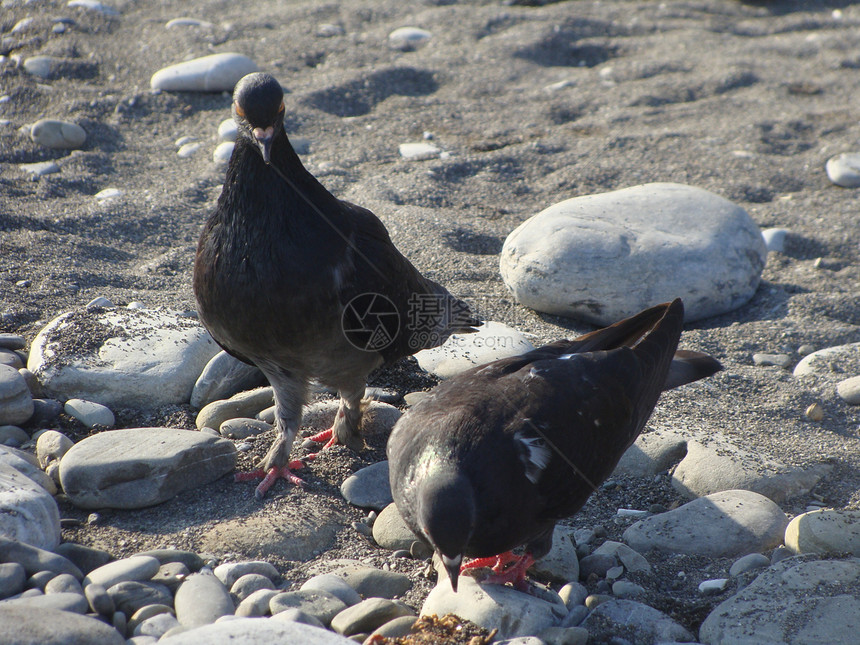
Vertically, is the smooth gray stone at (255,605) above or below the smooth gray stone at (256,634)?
below

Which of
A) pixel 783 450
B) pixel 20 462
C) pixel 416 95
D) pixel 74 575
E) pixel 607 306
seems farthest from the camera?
pixel 416 95

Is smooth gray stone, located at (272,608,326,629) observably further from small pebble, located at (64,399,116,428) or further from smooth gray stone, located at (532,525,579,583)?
small pebble, located at (64,399,116,428)

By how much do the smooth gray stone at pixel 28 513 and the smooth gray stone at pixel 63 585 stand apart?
0.26m

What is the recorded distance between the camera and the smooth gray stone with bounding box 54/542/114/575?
10.1ft

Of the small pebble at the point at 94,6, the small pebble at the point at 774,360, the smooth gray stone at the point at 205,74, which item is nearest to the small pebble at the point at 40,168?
the smooth gray stone at the point at 205,74

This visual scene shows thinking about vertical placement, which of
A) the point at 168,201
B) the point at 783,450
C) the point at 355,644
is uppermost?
the point at 168,201

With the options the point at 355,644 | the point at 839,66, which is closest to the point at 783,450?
the point at 355,644

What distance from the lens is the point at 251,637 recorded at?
2496 mm

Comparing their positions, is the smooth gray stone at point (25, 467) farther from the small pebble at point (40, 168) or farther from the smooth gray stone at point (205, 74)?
the smooth gray stone at point (205, 74)

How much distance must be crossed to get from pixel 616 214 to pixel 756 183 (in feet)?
5.89

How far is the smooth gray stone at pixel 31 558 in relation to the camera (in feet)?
9.34

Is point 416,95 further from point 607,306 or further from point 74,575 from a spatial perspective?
point 74,575

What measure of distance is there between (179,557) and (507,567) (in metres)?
1.30

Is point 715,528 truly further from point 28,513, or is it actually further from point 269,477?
point 28,513
